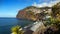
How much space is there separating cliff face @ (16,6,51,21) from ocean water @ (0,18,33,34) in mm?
143

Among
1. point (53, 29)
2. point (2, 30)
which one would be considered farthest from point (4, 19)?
point (53, 29)

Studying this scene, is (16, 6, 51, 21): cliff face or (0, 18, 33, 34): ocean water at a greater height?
(16, 6, 51, 21): cliff face

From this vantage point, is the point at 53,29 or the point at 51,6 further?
the point at 51,6

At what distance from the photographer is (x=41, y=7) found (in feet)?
15.4

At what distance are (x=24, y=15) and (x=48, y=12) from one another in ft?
2.68

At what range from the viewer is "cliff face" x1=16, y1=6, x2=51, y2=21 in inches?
183

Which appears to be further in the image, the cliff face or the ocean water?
the cliff face

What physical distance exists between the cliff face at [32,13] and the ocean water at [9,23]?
143 millimetres

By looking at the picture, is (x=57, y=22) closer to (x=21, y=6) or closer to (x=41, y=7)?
(x=41, y=7)

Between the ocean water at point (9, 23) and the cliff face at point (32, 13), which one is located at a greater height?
the cliff face at point (32, 13)

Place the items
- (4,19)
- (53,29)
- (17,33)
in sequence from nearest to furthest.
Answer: (17,33) < (53,29) < (4,19)

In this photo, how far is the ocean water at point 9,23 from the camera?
4.53m

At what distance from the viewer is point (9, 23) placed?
15.0 feet

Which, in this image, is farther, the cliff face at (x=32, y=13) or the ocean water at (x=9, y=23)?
the cliff face at (x=32, y=13)
